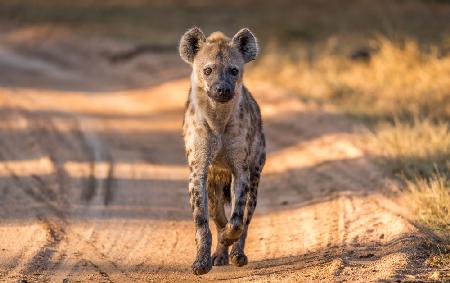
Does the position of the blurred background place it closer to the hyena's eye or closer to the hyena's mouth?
the hyena's mouth

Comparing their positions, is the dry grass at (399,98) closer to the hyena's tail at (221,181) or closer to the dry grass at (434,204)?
the dry grass at (434,204)

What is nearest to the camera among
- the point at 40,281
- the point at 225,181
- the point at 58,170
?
the point at 40,281

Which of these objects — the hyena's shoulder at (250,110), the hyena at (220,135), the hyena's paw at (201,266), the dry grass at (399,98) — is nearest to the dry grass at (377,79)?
the dry grass at (399,98)

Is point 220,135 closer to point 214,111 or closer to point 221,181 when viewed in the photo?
point 214,111

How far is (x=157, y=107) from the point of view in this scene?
1496cm

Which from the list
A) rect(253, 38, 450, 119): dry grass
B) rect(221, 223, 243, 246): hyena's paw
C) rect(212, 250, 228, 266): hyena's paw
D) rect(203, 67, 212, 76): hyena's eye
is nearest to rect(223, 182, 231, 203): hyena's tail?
rect(212, 250, 228, 266): hyena's paw

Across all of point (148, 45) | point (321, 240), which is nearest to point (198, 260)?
point (321, 240)

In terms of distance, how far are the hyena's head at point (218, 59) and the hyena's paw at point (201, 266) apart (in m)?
1.12

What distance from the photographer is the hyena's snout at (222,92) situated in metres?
6.43

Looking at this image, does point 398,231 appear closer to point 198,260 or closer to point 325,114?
point 198,260

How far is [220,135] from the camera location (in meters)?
6.68

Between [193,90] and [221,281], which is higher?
[193,90]

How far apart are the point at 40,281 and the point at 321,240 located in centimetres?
238

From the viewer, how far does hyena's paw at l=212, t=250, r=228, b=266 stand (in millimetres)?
6887
